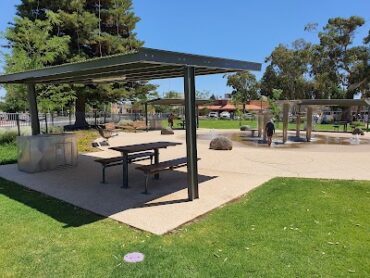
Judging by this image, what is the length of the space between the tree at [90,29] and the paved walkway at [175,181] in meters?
16.2

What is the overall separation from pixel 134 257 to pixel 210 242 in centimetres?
107

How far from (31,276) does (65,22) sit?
84.7 feet

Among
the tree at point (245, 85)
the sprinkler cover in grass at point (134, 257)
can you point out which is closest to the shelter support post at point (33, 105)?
the sprinkler cover in grass at point (134, 257)

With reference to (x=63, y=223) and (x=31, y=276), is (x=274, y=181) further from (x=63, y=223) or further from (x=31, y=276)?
(x=31, y=276)

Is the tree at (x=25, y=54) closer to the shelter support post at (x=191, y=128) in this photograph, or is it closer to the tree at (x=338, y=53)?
the shelter support post at (x=191, y=128)

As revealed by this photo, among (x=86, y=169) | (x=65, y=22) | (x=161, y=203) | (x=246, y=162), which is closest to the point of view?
(x=161, y=203)

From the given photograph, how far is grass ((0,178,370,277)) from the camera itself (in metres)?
4.17

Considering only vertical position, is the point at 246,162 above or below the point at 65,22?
below

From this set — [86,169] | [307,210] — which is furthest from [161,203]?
[86,169]

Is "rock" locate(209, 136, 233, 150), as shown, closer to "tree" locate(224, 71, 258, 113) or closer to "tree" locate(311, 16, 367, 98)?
"tree" locate(311, 16, 367, 98)

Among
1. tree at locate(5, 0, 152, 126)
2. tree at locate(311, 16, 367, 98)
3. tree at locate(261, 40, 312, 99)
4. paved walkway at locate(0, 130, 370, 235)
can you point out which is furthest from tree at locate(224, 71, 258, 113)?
paved walkway at locate(0, 130, 370, 235)

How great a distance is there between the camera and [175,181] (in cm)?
858

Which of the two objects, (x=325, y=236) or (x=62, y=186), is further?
(x=62, y=186)

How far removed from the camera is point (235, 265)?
424cm
